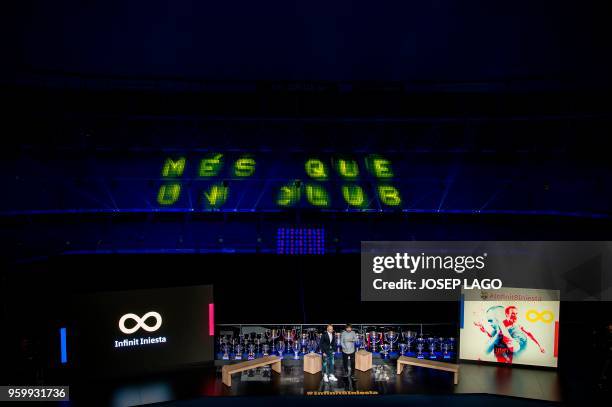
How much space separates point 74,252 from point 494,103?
832 cm

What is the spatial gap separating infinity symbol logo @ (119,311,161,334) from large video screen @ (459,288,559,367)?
164 inches

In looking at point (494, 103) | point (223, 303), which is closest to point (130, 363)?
point (223, 303)

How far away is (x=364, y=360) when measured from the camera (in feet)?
23.4

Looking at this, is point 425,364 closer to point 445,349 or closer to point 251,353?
point 445,349

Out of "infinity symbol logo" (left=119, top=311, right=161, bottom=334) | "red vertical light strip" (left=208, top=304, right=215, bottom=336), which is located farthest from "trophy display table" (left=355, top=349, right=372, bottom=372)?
"infinity symbol logo" (left=119, top=311, right=161, bottom=334)

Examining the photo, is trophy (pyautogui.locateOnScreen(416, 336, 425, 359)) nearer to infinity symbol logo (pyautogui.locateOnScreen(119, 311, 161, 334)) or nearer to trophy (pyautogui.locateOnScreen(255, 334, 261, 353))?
trophy (pyautogui.locateOnScreen(255, 334, 261, 353))

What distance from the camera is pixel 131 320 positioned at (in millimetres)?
7031

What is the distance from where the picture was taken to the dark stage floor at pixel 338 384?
6473mm

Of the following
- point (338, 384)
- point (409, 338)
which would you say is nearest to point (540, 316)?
point (409, 338)

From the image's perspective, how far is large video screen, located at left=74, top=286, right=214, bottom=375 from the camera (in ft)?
22.4

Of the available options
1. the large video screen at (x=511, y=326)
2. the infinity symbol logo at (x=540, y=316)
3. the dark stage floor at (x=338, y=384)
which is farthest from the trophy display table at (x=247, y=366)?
the infinity symbol logo at (x=540, y=316)

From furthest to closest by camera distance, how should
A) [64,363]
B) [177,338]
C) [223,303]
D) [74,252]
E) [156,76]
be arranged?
[74,252], [223,303], [156,76], [177,338], [64,363]

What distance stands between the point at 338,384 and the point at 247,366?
1176 millimetres

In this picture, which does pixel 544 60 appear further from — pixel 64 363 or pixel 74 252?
pixel 74 252
